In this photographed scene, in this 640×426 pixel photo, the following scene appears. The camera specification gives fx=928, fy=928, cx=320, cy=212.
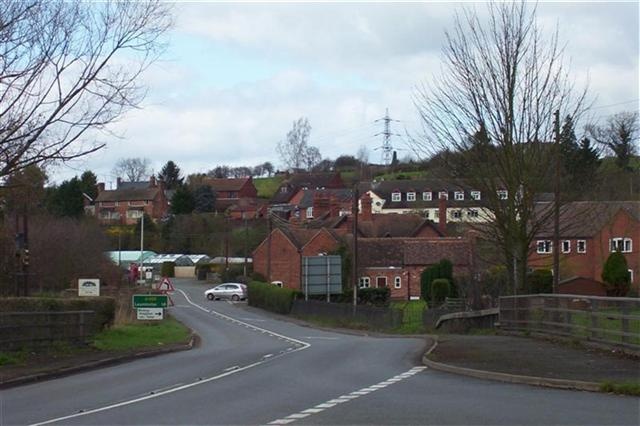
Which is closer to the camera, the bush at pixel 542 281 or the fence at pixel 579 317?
the fence at pixel 579 317

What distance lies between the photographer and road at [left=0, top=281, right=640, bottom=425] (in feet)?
40.3

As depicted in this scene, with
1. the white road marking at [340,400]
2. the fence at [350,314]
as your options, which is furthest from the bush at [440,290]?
the white road marking at [340,400]

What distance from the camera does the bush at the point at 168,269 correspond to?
4085 inches

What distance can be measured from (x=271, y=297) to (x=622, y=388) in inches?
2219

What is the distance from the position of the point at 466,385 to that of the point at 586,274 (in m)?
56.2

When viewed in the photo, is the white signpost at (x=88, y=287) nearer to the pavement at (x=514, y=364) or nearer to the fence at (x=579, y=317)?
the pavement at (x=514, y=364)

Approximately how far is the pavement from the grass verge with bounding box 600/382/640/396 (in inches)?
7.4

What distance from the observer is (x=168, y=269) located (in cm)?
10538

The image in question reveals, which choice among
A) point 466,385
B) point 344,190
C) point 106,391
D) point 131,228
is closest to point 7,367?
point 106,391

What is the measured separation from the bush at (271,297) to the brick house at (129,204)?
161 feet

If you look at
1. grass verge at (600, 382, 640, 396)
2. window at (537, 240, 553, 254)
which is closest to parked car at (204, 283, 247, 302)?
window at (537, 240, 553, 254)

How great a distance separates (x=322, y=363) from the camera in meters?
22.9

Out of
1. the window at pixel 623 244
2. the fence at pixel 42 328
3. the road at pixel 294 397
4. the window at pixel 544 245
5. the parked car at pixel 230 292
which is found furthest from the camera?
the parked car at pixel 230 292

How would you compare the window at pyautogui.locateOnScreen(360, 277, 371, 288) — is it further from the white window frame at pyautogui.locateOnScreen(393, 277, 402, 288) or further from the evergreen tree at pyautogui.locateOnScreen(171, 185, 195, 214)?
the evergreen tree at pyautogui.locateOnScreen(171, 185, 195, 214)
